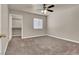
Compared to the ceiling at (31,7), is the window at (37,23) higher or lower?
lower

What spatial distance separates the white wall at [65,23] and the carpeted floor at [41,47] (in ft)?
0.42

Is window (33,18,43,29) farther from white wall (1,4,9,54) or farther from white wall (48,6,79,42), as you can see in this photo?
white wall (1,4,9,54)

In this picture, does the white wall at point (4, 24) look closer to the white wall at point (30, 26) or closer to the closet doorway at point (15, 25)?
the closet doorway at point (15, 25)

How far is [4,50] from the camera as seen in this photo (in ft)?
5.98

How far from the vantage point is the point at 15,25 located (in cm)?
192

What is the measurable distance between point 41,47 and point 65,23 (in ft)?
1.99

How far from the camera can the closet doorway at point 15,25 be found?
1883 mm

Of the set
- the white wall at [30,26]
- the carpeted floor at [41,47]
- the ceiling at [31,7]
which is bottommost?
the carpeted floor at [41,47]

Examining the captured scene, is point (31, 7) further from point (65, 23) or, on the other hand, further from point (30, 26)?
point (65, 23)

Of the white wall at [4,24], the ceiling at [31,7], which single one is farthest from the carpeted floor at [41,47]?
the ceiling at [31,7]

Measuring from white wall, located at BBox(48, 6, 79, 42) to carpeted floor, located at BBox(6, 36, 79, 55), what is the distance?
5.0 inches

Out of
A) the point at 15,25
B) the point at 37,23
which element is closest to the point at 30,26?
the point at 37,23

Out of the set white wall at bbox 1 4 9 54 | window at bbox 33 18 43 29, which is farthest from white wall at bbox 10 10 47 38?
white wall at bbox 1 4 9 54

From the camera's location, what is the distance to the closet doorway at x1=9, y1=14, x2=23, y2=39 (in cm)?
188
